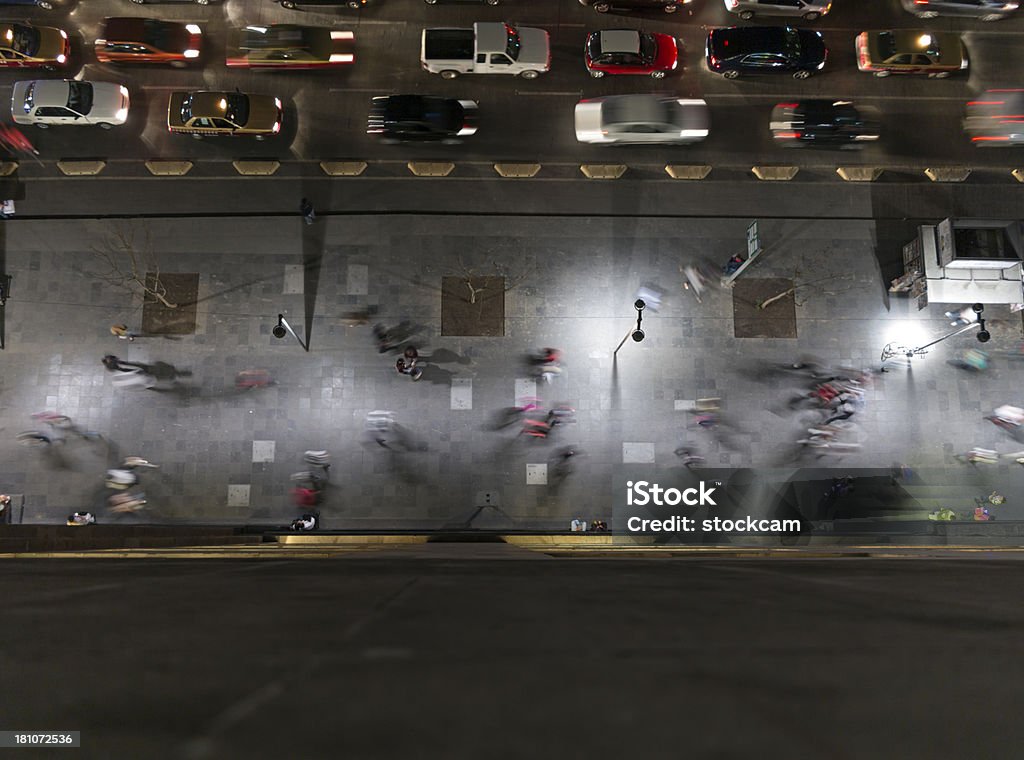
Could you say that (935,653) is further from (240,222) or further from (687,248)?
(240,222)

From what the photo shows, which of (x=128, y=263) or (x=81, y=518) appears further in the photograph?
(x=128, y=263)

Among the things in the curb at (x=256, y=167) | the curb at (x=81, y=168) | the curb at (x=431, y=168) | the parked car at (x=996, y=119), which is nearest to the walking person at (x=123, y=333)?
the curb at (x=81, y=168)

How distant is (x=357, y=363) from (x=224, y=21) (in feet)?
41.9

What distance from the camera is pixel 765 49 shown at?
1822 centimetres

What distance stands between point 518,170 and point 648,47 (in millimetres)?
5874

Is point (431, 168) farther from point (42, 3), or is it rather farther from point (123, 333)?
point (42, 3)

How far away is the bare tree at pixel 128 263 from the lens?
17.8 metres

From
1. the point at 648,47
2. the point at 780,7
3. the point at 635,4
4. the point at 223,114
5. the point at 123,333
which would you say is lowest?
the point at 123,333

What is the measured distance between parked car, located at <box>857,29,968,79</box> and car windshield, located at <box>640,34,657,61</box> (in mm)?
6859

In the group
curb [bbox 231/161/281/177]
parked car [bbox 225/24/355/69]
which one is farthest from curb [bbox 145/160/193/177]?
parked car [bbox 225/24/355/69]

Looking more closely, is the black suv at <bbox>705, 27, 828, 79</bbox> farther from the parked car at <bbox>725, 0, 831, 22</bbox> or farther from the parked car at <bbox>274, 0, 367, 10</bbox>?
the parked car at <bbox>274, 0, 367, 10</bbox>

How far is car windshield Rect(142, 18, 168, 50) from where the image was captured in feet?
60.7

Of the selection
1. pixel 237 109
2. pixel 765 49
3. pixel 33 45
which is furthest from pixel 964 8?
pixel 33 45

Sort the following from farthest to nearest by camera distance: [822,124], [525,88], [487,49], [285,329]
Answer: [525,88] < [822,124] < [487,49] < [285,329]
